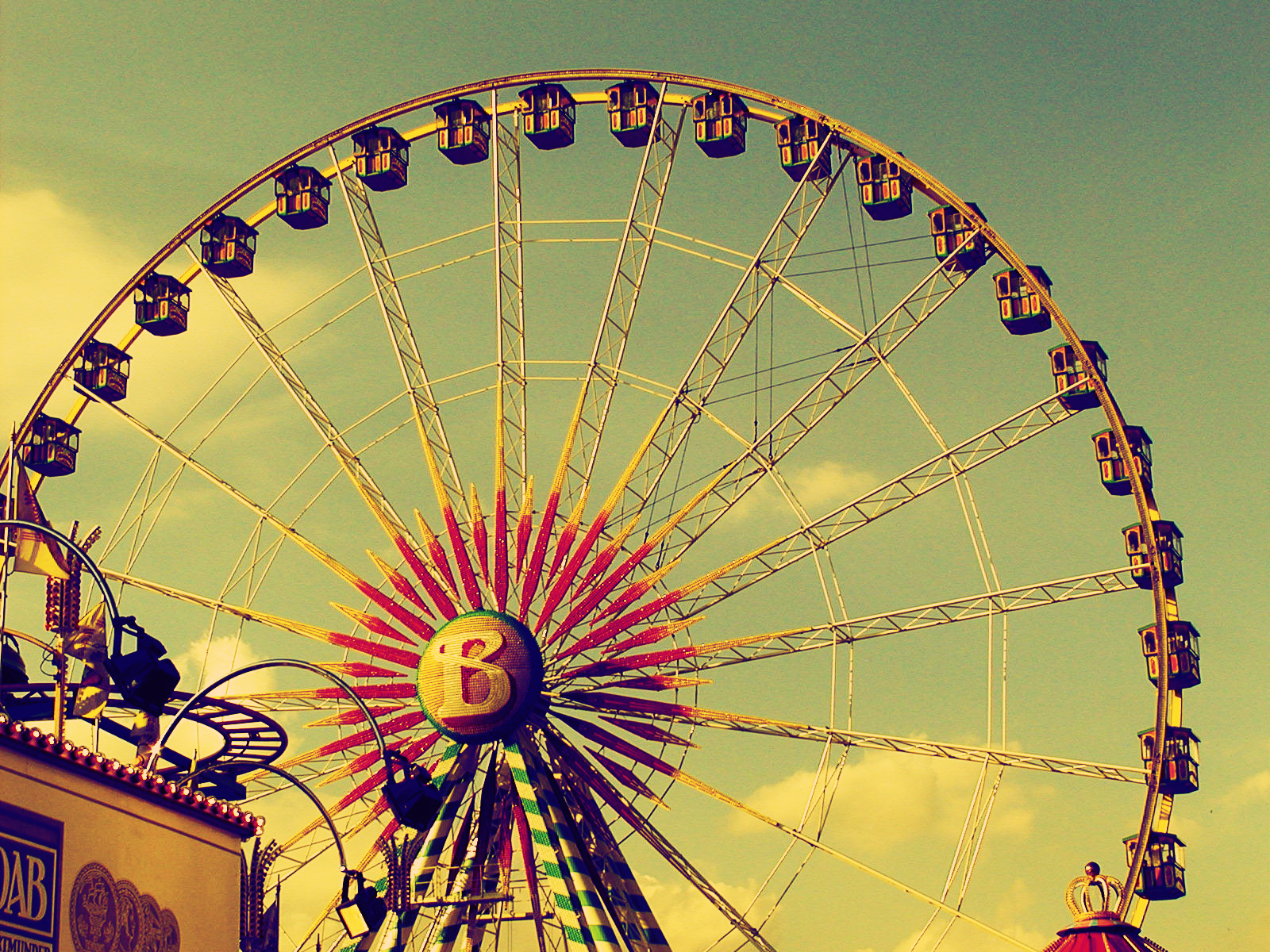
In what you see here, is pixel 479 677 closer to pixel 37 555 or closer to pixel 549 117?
pixel 37 555

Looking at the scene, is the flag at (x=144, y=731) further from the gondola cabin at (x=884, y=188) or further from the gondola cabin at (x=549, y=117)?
the gondola cabin at (x=884, y=188)

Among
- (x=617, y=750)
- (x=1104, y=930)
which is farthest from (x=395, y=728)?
(x=1104, y=930)

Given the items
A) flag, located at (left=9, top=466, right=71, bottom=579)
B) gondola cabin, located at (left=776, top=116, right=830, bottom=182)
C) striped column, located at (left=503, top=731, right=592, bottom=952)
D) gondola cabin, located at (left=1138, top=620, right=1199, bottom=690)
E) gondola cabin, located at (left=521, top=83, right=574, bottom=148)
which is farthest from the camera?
gondola cabin, located at (left=521, top=83, right=574, bottom=148)

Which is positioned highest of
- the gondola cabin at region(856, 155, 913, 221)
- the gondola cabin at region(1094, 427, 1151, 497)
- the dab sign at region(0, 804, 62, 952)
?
the gondola cabin at region(856, 155, 913, 221)

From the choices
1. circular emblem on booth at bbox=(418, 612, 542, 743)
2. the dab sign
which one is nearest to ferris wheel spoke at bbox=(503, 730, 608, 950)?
circular emblem on booth at bbox=(418, 612, 542, 743)

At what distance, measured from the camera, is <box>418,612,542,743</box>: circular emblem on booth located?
24.7 m

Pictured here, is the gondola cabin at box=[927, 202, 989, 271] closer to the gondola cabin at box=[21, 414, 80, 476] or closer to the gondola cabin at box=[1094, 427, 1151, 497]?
the gondola cabin at box=[1094, 427, 1151, 497]

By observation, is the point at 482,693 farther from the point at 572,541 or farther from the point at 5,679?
the point at 5,679

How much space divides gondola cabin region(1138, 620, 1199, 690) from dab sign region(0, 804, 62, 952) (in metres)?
14.7

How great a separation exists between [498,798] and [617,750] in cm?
174

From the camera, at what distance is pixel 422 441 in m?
27.4

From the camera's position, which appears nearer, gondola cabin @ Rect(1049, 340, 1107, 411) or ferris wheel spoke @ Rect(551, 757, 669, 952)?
ferris wheel spoke @ Rect(551, 757, 669, 952)

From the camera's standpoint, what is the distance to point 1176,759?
25750mm

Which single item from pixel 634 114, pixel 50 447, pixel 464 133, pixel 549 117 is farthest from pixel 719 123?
pixel 50 447
